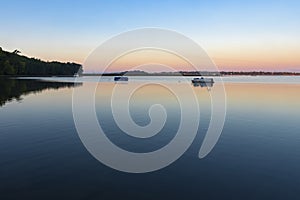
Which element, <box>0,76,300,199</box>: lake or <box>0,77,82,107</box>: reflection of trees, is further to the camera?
<box>0,77,82,107</box>: reflection of trees

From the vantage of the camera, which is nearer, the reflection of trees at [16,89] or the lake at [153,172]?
the lake at [153,172]

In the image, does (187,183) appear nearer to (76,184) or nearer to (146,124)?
(76,184)

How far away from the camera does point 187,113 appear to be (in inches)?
1480

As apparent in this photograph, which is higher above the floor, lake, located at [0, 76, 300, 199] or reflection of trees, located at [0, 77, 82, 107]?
lake, located at [0, 76, 300, 199]

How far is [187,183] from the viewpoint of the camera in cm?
1374

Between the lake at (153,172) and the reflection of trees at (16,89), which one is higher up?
the lake at (153,172)

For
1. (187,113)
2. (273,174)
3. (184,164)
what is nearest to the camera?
(273,174)

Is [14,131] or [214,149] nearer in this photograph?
[214,149]

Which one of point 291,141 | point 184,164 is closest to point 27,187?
point 184,164

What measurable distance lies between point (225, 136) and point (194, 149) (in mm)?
5789

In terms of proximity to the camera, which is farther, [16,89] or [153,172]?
[16,89]

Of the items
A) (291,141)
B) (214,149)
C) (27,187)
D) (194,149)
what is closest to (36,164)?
(27,187)

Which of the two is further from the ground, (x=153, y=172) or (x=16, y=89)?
(x=153, y=172)

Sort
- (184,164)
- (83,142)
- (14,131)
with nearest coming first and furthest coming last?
(184,164)
(83,142)
(14,131)
